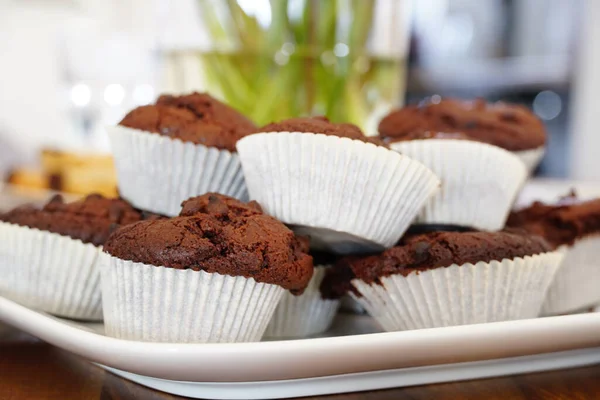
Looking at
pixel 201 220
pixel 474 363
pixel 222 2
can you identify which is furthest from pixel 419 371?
pixel 222 2

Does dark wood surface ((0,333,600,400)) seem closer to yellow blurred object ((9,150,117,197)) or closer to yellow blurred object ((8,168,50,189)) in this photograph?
yellow blurred object ((9,150,117,197))

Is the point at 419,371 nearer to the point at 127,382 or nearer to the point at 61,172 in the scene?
the point at 127,382

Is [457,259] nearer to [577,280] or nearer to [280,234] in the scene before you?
[280,234]

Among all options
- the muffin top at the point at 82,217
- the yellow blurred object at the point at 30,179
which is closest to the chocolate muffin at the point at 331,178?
the muffin top at the point at 82,217

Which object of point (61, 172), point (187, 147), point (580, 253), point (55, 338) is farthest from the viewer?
point (61, 172)

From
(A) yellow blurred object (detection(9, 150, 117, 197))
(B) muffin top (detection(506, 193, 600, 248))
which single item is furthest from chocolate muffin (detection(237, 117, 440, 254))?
(A) yellow blurred object (detection(9, 150, 117, 197))

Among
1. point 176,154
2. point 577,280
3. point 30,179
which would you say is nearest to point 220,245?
point 176,154
